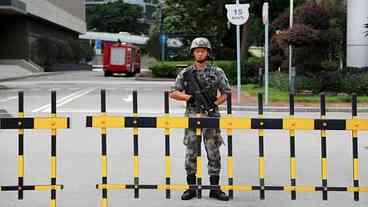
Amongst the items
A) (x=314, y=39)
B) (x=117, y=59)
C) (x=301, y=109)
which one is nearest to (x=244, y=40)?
(x=117, y=59)

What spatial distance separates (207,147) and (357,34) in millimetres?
21348

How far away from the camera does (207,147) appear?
7.44 metres

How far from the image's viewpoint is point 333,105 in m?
22.2

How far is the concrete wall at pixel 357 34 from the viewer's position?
27.3 meters

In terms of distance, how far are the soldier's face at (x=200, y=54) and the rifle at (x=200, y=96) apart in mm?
199

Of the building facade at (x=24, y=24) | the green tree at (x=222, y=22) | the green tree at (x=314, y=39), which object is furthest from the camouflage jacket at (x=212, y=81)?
the building facade at (x=24, y=24)

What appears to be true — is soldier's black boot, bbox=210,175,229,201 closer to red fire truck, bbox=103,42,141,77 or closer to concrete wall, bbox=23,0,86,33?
red fire truck, bbox=103,42,141,77

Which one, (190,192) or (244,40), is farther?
(244,40)

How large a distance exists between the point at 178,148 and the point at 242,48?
117 feet

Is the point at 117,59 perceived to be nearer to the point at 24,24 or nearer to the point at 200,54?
the point at 24,24

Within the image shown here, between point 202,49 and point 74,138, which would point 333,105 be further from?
point 202,49

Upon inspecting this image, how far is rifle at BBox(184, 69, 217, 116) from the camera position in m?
7.41

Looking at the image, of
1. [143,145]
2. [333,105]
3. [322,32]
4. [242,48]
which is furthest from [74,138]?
[242,48]

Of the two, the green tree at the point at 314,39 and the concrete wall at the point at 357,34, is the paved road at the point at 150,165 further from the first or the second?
the concrete wall at the point at 357,34
